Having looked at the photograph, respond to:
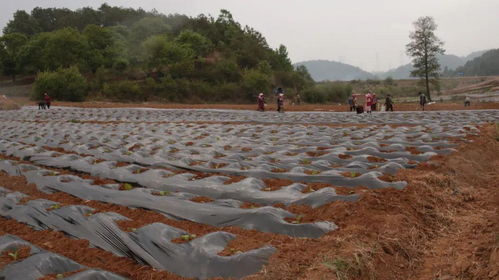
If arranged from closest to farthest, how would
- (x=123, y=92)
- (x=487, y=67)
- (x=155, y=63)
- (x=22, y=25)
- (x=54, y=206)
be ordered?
(x=54, y=206), (x=123, y=92), (x=155, y=63), (x=22, y=25), (x=487, y=67)

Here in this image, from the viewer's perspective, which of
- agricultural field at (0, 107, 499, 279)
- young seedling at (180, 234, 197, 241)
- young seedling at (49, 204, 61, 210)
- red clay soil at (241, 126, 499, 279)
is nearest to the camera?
red clay soil at (241, 126, 499, 279)

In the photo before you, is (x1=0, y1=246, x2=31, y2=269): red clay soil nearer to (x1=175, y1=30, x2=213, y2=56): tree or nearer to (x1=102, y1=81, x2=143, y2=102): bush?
(x1=102, y1=81, x2=143, y2=102): bush

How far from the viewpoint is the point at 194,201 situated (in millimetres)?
4465

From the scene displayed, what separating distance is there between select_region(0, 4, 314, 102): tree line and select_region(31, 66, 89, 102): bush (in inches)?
3.0

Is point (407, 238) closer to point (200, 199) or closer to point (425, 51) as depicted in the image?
point (200, 199)

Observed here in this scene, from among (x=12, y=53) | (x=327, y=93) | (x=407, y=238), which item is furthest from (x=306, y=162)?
(x=12, y=53)

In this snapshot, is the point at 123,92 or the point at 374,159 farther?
the point at 123,92

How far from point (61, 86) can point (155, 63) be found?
1030 centimetres

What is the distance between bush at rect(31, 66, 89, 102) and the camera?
102 ft

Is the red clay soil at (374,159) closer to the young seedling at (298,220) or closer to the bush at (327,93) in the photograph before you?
the young seedling at (298,220)

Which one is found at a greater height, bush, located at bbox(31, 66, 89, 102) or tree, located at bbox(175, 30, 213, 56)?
tree, located at bbox(175, 30, 213, 56)

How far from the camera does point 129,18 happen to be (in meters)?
63.9

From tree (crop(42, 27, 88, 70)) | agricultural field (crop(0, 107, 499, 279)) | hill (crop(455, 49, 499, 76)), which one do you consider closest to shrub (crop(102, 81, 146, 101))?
tree (crop(42, 27, 88, 70))

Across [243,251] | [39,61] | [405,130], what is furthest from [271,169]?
[39,61]
